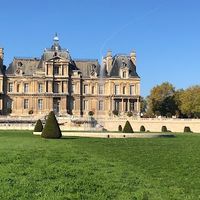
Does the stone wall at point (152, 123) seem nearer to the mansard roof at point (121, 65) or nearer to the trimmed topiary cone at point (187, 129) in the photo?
the trimmed topiary cone at point (187, 129)

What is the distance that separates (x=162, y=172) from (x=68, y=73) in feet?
175

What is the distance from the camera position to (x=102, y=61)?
6931 cm

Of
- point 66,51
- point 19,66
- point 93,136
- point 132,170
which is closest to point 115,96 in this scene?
point 66,51

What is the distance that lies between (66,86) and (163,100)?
1512 cm

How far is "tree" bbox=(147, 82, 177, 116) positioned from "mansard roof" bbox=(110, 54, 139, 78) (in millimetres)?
6752

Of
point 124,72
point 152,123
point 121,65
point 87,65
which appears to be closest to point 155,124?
point 152,123

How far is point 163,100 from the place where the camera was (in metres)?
71.7

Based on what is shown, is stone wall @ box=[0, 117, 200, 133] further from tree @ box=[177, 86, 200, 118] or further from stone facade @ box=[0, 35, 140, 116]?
tree @ box=[177, 86, 200, 118]

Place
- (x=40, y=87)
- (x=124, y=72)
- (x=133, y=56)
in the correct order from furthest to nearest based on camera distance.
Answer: (x=133, y=56)
(x=124, y=72)
(x=40, y=87)

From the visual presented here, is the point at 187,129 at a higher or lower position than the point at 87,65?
lower

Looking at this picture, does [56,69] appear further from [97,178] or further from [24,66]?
[97,178]

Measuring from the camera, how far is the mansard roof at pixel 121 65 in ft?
219

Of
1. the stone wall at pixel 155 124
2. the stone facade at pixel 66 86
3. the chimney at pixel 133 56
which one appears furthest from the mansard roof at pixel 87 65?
the stone wall at pixel 155 124

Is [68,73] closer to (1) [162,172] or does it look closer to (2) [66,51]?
(2) [66,51]
